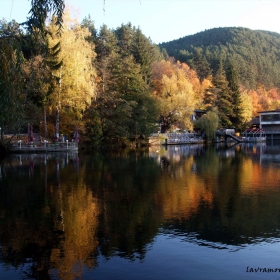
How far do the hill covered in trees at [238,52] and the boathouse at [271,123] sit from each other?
1578 centimetres

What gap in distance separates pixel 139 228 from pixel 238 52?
117 m

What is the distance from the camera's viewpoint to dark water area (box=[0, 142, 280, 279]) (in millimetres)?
7875

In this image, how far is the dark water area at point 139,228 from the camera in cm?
788

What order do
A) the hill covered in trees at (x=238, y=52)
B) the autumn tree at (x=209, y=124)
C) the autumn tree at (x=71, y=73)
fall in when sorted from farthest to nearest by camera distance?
the hill covered in trees at (x=238, y=52)
the autumn tree at (x=209, y=124)
the autumn tree at (x=71, y=73)

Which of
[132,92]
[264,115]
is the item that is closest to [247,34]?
[264,115]

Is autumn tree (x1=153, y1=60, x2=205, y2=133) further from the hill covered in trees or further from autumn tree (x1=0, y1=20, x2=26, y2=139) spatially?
autumn tree (x1=0, y1=20, x2=26, y2=139)

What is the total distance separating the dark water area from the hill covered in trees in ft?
223

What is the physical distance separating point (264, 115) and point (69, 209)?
6845 cm

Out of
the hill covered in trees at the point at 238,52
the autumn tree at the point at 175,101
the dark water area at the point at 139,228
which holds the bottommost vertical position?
the dark water area at the point at 139,228

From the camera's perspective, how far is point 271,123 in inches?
2896

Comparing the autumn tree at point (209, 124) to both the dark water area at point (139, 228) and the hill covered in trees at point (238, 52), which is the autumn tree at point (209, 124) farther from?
the dark water area at point (139, 228)

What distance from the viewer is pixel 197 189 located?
16.3 m

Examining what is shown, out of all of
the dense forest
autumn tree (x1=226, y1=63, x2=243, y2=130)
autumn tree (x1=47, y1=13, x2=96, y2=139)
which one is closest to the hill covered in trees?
autumn tree (x1=226, y1=63, x2=243, y2=130)

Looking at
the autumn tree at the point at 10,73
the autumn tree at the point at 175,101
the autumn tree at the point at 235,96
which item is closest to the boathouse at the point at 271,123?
the autumn tree at the point at 235,96
